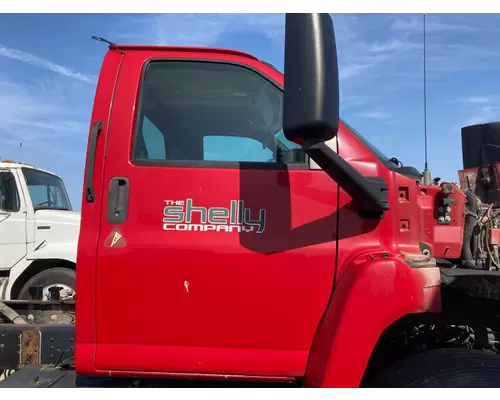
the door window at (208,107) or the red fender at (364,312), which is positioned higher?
the door window at (208,107)

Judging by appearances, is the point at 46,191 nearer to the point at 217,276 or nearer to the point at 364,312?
the point at 217,276

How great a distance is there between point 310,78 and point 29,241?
6089mm

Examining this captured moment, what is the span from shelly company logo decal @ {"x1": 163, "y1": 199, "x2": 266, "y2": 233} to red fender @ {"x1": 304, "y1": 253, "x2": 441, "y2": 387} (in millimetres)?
502

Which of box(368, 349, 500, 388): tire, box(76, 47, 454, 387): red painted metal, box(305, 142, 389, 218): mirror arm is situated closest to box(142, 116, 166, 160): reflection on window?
box(76, 47, 454, 387): red painted metal

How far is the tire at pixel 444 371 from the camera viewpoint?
172cm

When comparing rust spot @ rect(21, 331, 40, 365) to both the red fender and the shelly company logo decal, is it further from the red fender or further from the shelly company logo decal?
the red fender

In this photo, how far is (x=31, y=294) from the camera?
592cm

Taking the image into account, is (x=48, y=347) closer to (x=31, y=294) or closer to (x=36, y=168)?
(x=31, y=294)

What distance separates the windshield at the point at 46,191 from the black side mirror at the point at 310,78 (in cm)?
615

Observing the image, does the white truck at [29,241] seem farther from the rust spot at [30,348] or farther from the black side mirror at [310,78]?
the black side mirror at [310,78]

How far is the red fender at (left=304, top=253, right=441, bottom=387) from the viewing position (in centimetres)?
177

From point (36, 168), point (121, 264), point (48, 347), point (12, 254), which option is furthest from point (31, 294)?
point (121, 264)

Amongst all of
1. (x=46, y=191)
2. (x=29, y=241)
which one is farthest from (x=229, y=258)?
(x=46, y=191)

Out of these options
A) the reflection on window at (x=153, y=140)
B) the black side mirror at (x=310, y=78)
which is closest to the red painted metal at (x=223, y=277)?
the reflection on window at (x=153, y=140)
